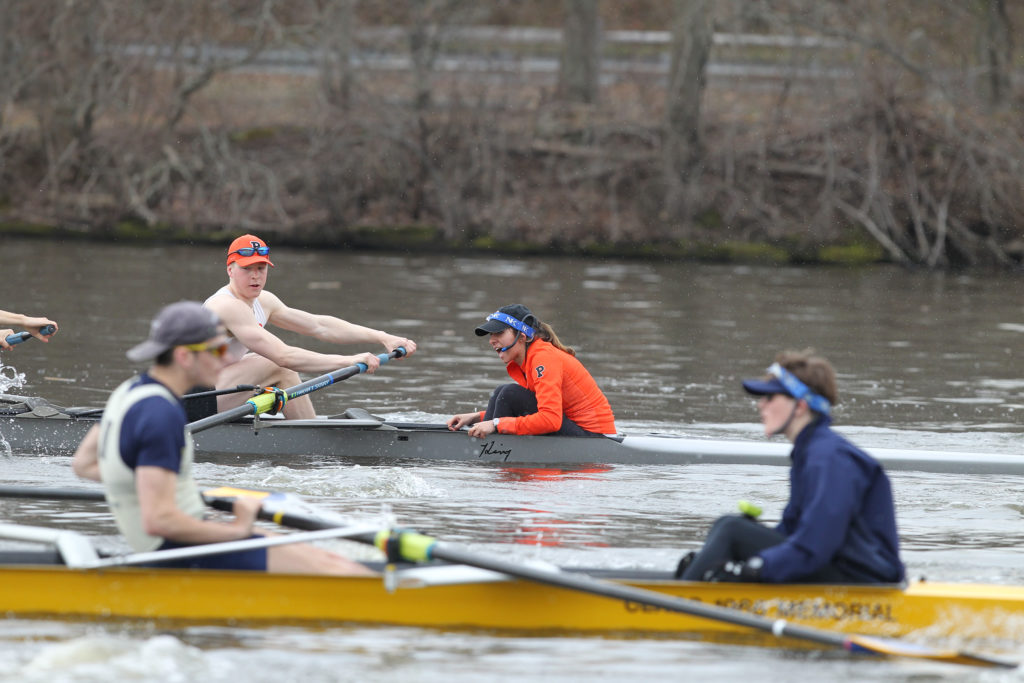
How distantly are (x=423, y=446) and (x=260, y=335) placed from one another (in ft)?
4.41

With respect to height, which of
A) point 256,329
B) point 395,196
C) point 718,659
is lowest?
point 718,659

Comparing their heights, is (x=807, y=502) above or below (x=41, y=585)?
above

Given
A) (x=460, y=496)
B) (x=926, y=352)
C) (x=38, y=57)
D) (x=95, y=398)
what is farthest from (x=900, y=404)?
(x=38, y=57)

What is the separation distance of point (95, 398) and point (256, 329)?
301 centimetres

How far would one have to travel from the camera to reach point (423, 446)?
945 centimetres

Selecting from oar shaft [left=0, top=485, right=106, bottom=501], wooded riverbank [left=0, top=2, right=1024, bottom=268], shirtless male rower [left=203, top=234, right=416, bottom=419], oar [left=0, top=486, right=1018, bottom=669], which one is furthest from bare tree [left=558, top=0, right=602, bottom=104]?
oar [left=0, top=486, right=1018, bottom=669]

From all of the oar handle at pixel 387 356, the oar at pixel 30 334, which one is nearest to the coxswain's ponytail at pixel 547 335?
the oar handle at pixel 387 356

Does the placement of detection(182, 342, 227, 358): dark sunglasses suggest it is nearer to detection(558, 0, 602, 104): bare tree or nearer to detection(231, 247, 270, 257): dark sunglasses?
detection(231, 247, 270, 257): dark sunglasses

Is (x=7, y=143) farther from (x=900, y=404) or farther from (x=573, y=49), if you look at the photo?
(x=900, y=404)

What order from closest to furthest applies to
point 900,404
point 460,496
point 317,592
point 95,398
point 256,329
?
point 317,592 < point 460,496 < point 256,329 < point 95,398 < point 900,404

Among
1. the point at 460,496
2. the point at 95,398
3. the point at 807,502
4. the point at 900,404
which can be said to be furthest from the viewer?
the point at 900,404

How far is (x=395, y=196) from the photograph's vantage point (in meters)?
25.9

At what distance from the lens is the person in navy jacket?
527 cm

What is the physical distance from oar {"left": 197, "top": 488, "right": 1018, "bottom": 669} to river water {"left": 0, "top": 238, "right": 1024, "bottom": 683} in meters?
0.21
